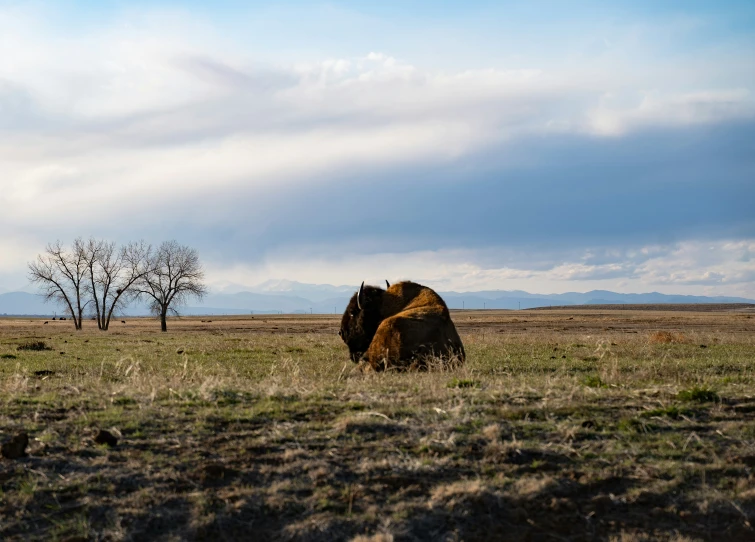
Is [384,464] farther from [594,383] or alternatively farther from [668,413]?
[594,383]

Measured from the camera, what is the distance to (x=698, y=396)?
944cm

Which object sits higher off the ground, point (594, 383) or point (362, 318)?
point (362, 318)

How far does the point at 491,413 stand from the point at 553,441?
1121mm

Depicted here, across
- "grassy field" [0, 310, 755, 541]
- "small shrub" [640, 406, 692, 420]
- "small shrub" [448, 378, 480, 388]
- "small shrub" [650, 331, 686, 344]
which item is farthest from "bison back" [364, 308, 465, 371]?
"small shrub" [650, 331, 686, 344]

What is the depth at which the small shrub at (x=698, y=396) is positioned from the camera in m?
9.39

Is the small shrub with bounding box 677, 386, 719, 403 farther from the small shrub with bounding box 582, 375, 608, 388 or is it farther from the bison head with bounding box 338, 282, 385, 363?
the bison head with bounding box 338, 282, 385, 363

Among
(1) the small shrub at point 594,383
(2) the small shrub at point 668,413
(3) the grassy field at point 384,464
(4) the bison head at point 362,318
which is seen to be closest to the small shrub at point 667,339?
(4) the bison head at point 362,318

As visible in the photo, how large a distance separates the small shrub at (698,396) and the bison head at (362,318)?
993 centimetres

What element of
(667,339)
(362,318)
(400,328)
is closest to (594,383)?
(400,328)

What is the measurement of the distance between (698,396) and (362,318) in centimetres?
1029

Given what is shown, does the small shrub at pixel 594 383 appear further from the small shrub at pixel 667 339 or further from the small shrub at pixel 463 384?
the small shrub at pixel 667 339

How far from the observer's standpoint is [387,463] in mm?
7129

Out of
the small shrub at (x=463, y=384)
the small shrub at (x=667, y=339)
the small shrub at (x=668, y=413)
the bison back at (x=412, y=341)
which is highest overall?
the bison back at (x=412, y=341)

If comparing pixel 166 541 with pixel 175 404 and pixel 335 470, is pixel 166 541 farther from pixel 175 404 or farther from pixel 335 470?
pixel 175 404
